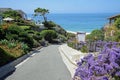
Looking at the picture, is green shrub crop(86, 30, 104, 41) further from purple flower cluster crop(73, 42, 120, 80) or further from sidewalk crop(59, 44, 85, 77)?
purple flower cluster crop(73, 42, 120, 80)

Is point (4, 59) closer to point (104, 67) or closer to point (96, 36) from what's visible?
point (104, 67)

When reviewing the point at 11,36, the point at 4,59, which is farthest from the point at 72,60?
the point at 11,36

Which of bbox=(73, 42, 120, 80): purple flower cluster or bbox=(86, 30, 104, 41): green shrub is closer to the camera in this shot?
bbox=(73, 42, 120, 80): purple flower cluster

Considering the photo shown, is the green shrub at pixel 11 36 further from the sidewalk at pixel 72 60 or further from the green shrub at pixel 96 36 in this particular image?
the sidewalk at pixel 72 60

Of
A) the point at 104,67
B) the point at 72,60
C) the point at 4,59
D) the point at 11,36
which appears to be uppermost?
the point at 104,67

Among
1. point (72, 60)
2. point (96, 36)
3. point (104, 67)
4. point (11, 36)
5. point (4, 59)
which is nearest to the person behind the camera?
point (104, 67)

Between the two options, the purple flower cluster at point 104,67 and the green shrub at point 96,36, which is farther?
the green shrub at point 96,36

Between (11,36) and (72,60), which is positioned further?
(11,36)

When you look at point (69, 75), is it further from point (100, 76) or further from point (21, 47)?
point (21, 47)

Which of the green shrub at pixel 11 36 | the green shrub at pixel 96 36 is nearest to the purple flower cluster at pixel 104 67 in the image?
the green shrub at pixel 11 36

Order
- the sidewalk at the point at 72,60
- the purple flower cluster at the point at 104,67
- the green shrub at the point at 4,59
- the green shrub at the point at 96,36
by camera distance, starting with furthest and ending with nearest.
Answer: the green shrub at the point at 96,36 → the green shrub at the point at 4,59 → the sidewalk at the point at 72,60 → the purple flower cluster at the point at 104,67

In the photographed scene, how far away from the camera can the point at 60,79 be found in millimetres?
15945

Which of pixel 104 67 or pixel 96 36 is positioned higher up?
pixel 104 67

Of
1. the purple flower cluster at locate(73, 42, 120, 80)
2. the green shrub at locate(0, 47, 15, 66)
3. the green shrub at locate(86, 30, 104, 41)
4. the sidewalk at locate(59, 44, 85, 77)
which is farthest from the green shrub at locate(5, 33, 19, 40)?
the purple flower cluster at locate(73, 42, 120, 80)
